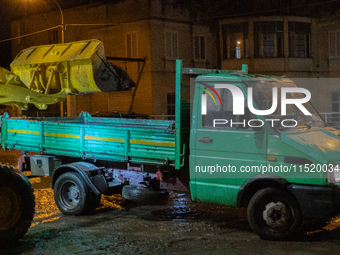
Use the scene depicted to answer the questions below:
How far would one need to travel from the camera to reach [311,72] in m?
26.1

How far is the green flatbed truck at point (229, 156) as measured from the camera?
594 cm

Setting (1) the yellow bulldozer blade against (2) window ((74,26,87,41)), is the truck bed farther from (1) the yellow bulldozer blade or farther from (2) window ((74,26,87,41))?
(2) window ((74,26,87,41))

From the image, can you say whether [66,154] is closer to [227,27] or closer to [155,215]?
[155,215]

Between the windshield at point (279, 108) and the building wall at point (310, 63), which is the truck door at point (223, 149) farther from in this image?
the building wall at point (310, 63)

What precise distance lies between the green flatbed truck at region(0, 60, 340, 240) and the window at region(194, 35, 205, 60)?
19.0m

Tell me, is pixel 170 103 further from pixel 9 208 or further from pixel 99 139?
pixel 9 208

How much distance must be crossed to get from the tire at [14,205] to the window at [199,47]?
69.3 feet

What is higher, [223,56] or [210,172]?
[223,56]

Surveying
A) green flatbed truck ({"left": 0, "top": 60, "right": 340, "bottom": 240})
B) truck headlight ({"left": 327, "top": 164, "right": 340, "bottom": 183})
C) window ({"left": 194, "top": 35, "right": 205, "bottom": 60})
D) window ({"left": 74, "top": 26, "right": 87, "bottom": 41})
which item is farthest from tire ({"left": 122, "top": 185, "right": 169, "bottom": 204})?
window ({"left": 74, "top": 26, "right": 87, "bottom": 41})

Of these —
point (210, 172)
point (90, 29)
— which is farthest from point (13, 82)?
point (90, 29)

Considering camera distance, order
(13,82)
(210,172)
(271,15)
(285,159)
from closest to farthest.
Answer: (285,159)
(210,172)
(13,82)
(271,15)

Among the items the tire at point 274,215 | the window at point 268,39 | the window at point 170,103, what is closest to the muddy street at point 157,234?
the tire at point 274,215

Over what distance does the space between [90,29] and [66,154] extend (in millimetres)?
20595

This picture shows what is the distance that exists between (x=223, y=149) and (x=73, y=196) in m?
3.21
